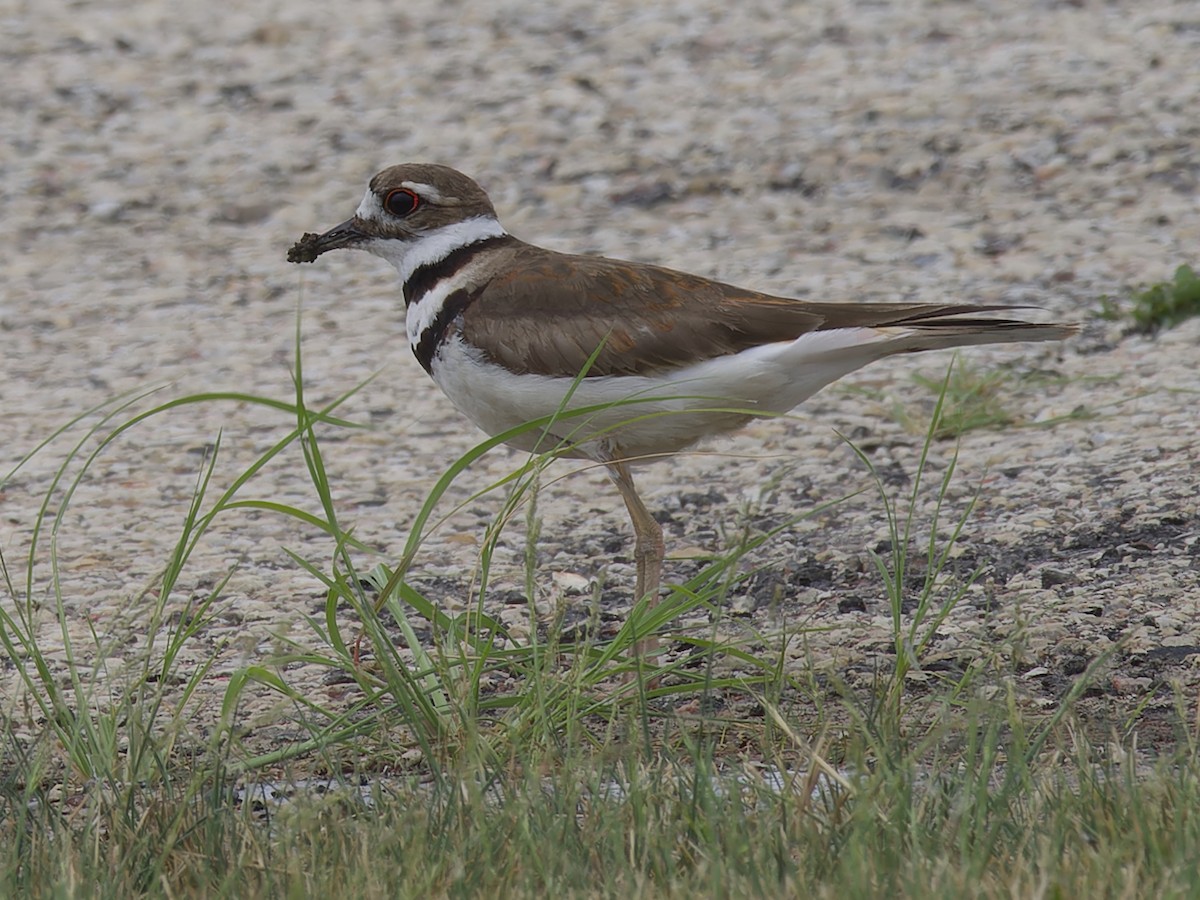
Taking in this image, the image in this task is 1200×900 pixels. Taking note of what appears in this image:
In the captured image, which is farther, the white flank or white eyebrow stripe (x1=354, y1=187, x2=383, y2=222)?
white eyebrow stripe (x1=354, y1=187, x2=383, y2=222)

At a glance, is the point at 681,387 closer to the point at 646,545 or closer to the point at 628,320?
the point at 628,320

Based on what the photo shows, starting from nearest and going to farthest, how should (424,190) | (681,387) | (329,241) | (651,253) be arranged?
(681,387) < (424,190) < (329,241) < (651,253)


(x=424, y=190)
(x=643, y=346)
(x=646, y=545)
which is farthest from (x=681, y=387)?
(x=424, y=190)

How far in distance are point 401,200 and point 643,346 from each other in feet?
2.76

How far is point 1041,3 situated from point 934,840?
7.80m

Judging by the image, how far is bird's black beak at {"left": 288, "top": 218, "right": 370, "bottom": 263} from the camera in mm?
4625

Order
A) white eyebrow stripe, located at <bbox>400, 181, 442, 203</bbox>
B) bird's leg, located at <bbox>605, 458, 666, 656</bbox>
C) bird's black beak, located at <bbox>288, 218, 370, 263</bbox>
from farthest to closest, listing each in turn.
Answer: bird's black beak, located at <bbox>288, 218, 370, 263</bbox>
white eyebrow stripe, located at <bbox>400, 181, 442, 203</bbox>
bird's leg, located at <bbox>605, 458, 666, 656</bbox>

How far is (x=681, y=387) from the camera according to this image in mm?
4105

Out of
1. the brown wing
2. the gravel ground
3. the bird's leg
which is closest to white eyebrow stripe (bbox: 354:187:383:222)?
the brown wing

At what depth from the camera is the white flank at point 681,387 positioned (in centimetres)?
407

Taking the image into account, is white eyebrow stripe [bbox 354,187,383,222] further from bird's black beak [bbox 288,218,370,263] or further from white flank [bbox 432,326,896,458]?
white flank [bbox 432,326,896,458]

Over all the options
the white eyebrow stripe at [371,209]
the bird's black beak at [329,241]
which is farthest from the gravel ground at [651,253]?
the white eyebrow stripe at [371,209]

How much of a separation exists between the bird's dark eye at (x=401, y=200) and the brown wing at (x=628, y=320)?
0.42 meters

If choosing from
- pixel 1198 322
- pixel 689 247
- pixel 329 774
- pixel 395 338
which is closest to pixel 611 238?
pixel 689 247
